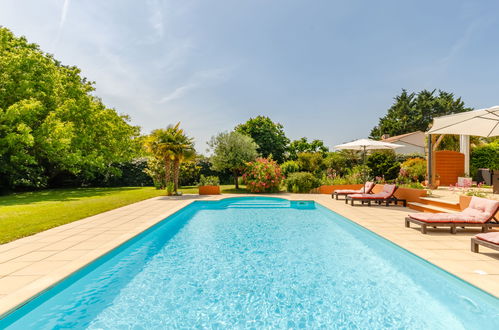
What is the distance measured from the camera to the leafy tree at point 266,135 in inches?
1104

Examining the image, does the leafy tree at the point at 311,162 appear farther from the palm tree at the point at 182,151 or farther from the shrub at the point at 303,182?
the palm tree at the point at 182,151

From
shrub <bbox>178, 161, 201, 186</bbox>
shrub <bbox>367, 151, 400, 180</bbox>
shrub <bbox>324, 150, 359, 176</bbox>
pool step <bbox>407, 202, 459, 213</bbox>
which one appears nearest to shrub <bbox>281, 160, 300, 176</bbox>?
shrub <bbox>324, 150, 359, 176</bbox>

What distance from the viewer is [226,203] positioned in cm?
1229

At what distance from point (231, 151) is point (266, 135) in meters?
13.3

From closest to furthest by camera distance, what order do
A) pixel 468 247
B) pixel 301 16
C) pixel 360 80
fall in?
1. pixel 468 247
2. pixel 301 16
3. pixel 360 80

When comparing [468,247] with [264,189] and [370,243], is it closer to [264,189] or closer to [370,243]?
[370,243]

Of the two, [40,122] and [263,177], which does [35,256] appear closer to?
[263,177]

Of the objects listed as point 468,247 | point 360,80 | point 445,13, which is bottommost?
point 468,247

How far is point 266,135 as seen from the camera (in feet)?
94.9

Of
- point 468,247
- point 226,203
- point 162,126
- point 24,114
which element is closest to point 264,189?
point 226,203

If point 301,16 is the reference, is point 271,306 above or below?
below

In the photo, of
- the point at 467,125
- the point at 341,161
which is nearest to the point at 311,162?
the point at 341,161

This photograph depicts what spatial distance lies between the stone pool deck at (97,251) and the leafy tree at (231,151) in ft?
29.9

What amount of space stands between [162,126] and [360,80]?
13148 millimetres
